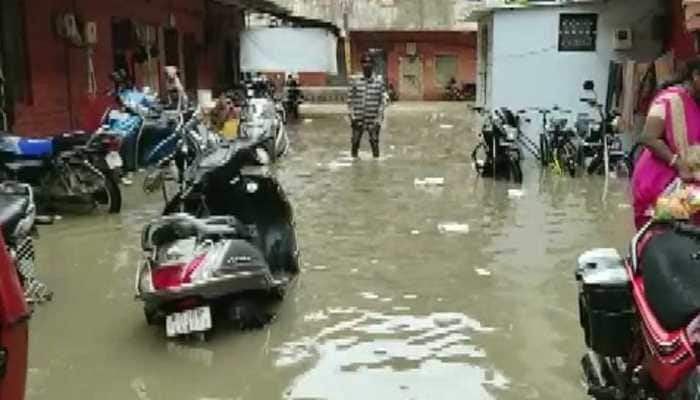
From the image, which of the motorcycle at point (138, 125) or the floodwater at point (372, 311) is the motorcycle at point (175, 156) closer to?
the motorcycle at point (138, 125)

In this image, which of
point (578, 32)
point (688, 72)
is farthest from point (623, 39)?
point (688, 72)

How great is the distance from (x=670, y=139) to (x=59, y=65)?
395 inches

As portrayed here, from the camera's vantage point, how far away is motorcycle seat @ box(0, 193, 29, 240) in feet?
15.0

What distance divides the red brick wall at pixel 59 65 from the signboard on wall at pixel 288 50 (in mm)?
7132

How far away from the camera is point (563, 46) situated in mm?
13672

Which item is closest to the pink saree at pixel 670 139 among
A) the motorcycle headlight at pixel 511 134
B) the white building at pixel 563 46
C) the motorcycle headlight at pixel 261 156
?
the motorcycle headlight at pixel 261 156

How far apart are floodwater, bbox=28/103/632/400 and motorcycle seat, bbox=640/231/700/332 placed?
3.90 ft

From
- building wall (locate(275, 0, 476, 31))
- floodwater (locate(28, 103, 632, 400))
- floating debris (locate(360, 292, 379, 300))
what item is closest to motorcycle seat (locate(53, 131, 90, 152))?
floodwater (locate(28, 103, 632, 400))

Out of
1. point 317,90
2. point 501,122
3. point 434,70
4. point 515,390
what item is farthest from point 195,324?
point 434,70

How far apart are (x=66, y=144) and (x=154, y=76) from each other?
8109mm

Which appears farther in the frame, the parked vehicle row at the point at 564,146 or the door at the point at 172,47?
the door at the point at 172,47

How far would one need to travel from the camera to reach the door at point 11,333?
2.13 m

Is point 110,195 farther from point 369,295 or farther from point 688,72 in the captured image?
point 688,72

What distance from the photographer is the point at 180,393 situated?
4082 millimetres
